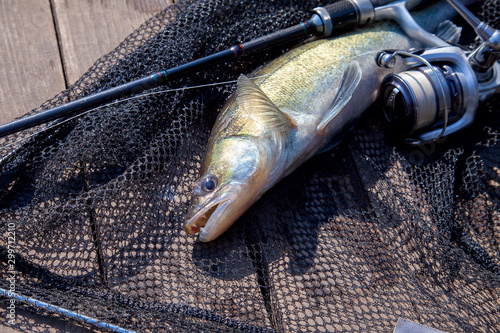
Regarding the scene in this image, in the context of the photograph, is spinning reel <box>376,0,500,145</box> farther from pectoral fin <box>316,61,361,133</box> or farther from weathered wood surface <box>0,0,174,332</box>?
weathered wood surface <box>0,0,174,332</box>

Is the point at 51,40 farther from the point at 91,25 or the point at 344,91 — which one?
the point at 344,91

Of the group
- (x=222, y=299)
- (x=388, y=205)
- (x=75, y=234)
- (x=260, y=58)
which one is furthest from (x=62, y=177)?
(x=388, y=205)

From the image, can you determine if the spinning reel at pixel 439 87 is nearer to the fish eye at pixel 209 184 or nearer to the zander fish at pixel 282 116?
the zander fish at pixel 282 116

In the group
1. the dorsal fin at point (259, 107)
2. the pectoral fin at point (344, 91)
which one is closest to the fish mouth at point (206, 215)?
the dorsal fin at point (259, 107)

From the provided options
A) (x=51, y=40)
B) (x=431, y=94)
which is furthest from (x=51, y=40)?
(x=431, y=94)

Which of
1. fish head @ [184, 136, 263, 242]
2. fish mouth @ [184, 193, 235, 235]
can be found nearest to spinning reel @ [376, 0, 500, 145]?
fish head @ [184, 136, 263, 242]

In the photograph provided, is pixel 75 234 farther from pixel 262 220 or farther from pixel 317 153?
pixel 317 153
